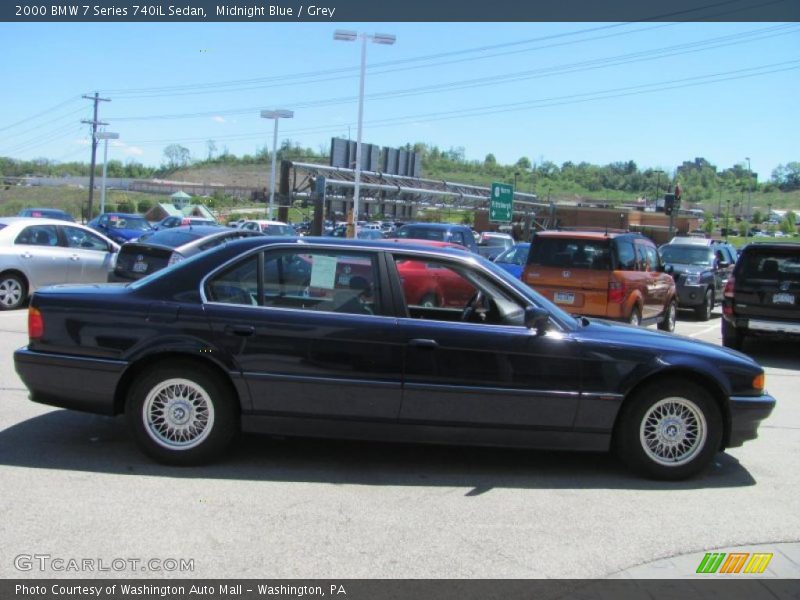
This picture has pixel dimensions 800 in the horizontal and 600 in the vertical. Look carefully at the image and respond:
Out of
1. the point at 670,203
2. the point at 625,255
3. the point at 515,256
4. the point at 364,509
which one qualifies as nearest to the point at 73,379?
the point at 364,509

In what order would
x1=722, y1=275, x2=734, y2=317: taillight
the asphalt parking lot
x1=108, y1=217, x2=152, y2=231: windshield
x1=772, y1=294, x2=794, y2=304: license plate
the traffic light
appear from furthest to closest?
x1=108, y1=217, x2=152, y2=231: windshield → the traffic light → x1=722, y1=275, x2=734, y2=317: taillight → x1=772, y1=294, x2=794, y2=304: license plate → the asphalt parking lot

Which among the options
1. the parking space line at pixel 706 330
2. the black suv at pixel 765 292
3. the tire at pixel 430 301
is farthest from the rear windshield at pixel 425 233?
the tire at pixel 430 301

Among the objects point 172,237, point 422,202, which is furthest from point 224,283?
point 422,202

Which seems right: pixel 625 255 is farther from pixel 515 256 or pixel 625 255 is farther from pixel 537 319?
pixel 515 256

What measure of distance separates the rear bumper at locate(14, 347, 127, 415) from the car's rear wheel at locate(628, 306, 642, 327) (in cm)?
866

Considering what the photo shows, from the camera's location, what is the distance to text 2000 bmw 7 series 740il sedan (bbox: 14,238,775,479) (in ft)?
17.2

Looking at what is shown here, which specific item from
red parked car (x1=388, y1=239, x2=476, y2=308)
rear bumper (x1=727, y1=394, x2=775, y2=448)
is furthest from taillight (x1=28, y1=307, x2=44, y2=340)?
rear bumper (x1=727, y1=394, x2=775, y2=448)

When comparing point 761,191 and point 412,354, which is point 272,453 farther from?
point 761,191

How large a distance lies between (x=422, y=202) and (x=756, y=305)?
4226cm

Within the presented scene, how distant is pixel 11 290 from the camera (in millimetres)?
13188

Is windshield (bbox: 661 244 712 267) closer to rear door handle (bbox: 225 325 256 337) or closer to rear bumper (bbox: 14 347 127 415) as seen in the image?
rear door handle (bbox: 225 325 256 337)

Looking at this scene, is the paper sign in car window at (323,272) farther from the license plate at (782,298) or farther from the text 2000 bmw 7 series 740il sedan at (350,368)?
the license plate at (782,298)

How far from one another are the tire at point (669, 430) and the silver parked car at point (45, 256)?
434 inches

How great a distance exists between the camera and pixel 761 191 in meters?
158
